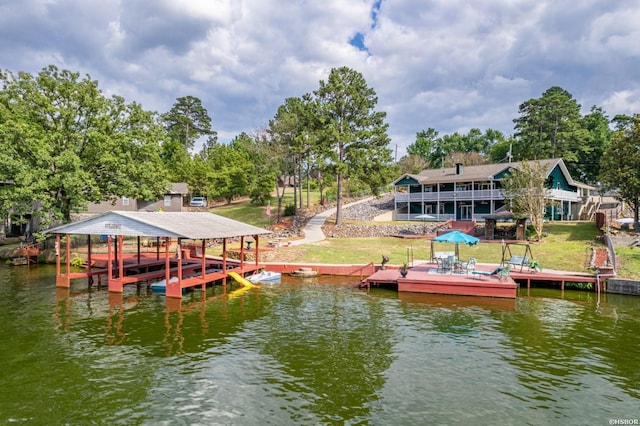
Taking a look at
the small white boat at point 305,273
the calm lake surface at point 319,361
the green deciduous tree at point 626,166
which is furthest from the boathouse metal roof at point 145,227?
the green deciduous tree at point 626,166

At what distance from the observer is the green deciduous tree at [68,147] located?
3038 cm

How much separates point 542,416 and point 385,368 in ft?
14.1

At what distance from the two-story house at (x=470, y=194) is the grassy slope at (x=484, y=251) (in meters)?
8.10

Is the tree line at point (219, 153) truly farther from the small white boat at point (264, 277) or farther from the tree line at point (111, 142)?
the small white boat at point (264, 277)

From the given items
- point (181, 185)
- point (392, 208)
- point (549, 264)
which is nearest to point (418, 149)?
point (392, 208)

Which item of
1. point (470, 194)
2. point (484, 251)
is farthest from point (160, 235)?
point (470, 194)

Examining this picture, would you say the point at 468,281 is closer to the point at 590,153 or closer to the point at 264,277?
the point at 264,277

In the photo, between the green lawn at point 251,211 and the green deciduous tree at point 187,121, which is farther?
the green deciduous tree at point 187,121

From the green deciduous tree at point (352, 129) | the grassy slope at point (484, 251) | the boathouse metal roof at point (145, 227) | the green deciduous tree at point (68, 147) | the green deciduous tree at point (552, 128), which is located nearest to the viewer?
the boathouse metal roof at point (145, 227)

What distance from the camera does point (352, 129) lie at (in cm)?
4647

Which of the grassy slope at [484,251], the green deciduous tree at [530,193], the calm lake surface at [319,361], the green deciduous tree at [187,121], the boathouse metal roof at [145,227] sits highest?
the green deciduous tree at [187,121]

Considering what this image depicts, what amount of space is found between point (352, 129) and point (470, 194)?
16.7 m

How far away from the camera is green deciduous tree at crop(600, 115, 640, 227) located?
3288 centimetres

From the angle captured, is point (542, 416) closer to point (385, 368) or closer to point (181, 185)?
point (385, 368)
